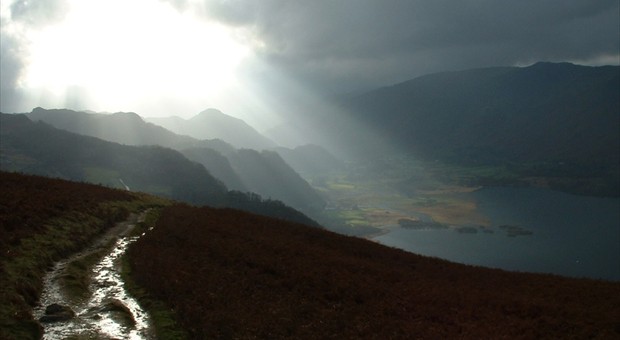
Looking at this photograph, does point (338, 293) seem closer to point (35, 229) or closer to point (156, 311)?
point (156, 311)

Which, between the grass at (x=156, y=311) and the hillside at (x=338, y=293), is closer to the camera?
the grass at (x=156, y=311)

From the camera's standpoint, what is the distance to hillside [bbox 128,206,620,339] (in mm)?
20156

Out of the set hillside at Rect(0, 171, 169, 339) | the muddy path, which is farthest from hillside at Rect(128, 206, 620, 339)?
hillside at Rect(0, 171, 169, 339)

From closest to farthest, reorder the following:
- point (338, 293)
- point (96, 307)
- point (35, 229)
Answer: point (96, 307), point (338, 293), point (35, 229)

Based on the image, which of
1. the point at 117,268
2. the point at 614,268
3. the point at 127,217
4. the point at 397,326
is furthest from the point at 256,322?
the point at 614,268

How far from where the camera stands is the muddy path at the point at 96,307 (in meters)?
17.2

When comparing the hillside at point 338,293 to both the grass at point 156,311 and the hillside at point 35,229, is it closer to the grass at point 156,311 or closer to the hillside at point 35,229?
the grass at point 156,311

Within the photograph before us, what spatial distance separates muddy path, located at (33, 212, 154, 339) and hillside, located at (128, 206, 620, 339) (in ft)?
5.05

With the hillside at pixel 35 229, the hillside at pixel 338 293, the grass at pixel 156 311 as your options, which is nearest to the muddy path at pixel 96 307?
the grass at pixel 156 311

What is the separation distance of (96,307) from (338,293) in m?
13.5

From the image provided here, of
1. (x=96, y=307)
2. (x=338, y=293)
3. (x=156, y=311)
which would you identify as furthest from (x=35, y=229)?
(x=338, y=293)

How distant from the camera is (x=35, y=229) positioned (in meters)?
27.6

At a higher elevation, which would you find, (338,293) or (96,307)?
(338,293)

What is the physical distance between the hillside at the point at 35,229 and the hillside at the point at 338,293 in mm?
4993
